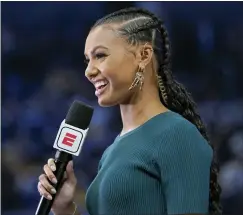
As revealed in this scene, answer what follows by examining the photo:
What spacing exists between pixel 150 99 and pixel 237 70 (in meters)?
1.02

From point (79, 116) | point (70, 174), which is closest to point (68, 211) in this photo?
point (70, 174)

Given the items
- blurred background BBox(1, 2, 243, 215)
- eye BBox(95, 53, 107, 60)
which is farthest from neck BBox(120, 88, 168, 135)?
blurred background BBox(1, 2, 243, 215)

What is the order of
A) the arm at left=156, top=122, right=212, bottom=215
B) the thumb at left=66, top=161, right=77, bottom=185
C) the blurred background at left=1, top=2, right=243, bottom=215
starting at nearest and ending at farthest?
the arm at left=156, top=122, right=212, bottom=215
the thumb at left=66, top=161, right=77, bottom=185
the blurred background at left=1, top=2, right=243, bottom=215

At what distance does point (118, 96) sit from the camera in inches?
40.2

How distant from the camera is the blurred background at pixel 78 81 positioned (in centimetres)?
199

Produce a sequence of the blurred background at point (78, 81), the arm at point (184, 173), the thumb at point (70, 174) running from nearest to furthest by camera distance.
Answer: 1. the arm at point (184, 173)
2. the thumb at point (70, 174)
3. the blurred background at point (78, 81)

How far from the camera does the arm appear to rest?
0.90 meters

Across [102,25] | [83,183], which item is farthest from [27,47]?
[102,25]

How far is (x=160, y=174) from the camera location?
0.93m

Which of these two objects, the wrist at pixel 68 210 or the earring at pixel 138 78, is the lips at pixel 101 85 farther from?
the wrist at pixel 68 210

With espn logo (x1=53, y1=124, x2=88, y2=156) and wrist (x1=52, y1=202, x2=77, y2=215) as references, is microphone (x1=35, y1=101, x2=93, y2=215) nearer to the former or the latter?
espn logo (x1=53, y1=124, x2=88, y2=156)

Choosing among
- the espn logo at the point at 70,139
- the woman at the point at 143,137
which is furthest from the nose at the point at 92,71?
the espn logo at the point at 70,139

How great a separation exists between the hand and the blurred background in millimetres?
876

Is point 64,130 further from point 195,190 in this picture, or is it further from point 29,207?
point 29,207
